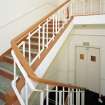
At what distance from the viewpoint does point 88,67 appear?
7258 mm

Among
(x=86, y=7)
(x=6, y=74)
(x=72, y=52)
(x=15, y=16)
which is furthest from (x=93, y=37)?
(x=6, y=74)

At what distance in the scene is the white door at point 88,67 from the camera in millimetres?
7034

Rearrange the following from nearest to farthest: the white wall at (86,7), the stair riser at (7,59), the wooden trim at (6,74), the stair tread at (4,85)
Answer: the stair tread at (4,85), the wooden trim at (6,74), the stair riser at (7,59), the white wall at (86,7)

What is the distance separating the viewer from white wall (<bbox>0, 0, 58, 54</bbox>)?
4867mm

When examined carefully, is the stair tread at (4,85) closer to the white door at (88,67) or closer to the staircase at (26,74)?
the staircase at (26,74)

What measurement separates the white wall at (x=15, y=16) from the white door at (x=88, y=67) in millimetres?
2295

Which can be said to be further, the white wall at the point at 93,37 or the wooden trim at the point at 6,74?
the white wall at the point at 93,37

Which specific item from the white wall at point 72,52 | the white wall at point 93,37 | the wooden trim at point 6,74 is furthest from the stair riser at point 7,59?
the white wall at point 93,37

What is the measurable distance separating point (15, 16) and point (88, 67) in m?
3.49

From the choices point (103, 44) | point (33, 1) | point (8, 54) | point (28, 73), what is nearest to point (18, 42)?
point (28, 73)

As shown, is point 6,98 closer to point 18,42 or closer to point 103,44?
point 18,42

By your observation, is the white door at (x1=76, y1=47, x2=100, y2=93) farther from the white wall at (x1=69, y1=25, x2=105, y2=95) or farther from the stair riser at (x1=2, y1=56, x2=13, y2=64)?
the stair riser at (x1=2, y1=56, x2=13, y2=64)

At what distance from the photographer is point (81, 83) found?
24.8 ft

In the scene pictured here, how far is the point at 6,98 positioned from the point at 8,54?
1866mm
